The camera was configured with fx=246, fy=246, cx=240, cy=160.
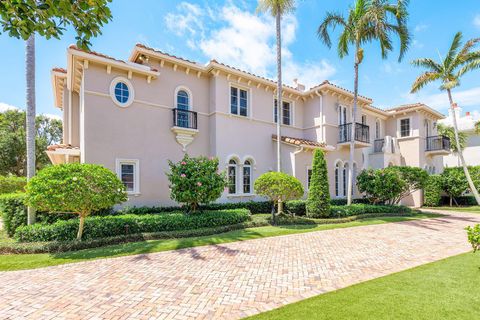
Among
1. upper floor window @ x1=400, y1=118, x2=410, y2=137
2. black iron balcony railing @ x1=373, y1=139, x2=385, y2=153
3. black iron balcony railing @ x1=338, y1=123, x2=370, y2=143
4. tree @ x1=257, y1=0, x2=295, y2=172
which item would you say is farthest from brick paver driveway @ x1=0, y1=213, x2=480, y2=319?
upper floor window @ x1=400, y1=118, x2=410, y2=137

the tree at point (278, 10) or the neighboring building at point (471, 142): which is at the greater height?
the tree at point (278, 10)

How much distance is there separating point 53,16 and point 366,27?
17087mm

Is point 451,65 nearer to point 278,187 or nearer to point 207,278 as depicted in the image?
point 278,187

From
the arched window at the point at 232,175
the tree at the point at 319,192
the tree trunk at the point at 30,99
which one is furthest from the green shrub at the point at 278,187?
the tree trunk at the point at 30,99

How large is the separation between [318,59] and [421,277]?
13747 mm

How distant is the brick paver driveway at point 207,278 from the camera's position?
4.46 m

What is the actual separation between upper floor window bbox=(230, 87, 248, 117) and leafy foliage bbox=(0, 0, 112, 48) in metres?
12.2

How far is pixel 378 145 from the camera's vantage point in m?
23.5

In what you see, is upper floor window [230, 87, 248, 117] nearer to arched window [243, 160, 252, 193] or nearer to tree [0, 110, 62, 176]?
arched window [243, 160, 252, 193]

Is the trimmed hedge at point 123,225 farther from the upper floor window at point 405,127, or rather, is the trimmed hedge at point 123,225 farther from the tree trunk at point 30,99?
the upper floor window at point 405,127

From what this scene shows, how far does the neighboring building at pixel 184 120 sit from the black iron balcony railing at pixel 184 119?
58mm

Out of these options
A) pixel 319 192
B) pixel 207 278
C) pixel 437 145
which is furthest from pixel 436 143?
pixel 207 278

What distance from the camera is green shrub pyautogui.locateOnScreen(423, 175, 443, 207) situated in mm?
22438

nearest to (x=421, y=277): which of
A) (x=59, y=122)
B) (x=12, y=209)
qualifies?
(x=12, y=209)
